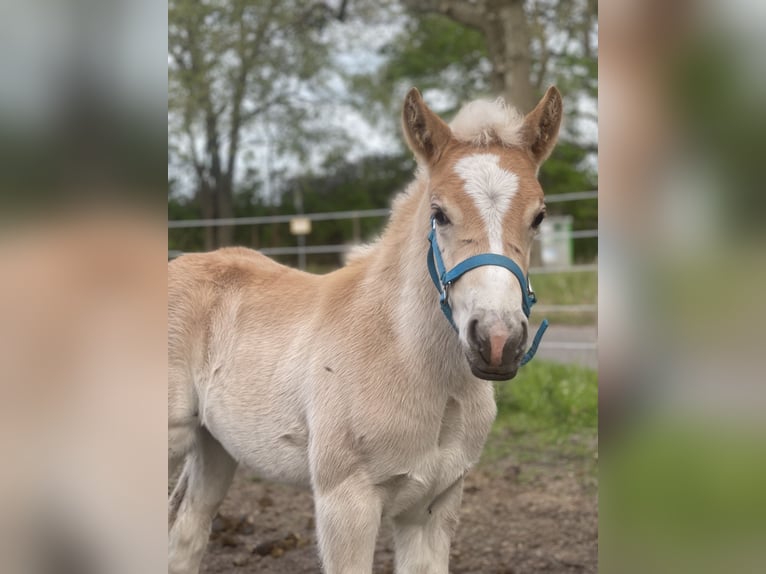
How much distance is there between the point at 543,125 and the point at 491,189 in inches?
18.1

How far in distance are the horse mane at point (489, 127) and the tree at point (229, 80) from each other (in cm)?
958

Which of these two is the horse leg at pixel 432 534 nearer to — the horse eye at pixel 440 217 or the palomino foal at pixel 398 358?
the palomino foal at pixel 398 358

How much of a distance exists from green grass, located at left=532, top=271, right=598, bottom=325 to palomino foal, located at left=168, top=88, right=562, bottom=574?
20.3ft

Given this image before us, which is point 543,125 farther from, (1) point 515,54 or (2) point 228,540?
(1) point 515,54

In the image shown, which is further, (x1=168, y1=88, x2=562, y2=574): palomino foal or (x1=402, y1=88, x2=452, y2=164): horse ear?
(x1=402, y1=88, x2=452, y2=164): horse ear

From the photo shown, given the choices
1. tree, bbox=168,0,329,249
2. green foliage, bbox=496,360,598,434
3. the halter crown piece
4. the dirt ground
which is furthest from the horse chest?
tree, bbox=168,0,329,249

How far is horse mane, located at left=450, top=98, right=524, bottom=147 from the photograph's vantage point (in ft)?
7.88
